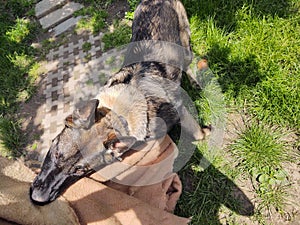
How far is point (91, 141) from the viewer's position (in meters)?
3.16

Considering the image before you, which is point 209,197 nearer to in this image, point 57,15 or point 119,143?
point 119,143

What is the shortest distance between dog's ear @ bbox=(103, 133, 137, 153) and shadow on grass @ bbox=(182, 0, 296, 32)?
2.86 m

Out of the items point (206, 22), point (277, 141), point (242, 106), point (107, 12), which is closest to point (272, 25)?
point (206, 22)

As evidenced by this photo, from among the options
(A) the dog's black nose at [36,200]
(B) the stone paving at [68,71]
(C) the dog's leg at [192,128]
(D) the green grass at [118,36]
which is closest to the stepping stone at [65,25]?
(B) the stone paving at [68,71]

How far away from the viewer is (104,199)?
3.14 metres

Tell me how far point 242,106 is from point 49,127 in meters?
3.18

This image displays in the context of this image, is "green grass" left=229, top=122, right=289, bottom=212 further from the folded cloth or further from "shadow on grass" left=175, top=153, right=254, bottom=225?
the folded cloth

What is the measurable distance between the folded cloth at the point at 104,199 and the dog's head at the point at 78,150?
13 cm

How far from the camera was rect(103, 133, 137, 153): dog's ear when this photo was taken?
320 cm

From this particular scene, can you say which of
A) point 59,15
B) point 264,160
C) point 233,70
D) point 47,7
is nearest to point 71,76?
point 59,15

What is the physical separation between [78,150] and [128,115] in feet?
2.34

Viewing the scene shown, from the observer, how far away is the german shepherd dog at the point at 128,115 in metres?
3.11

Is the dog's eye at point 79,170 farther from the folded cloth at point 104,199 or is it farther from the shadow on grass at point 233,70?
the shadow on grass at point 233,70

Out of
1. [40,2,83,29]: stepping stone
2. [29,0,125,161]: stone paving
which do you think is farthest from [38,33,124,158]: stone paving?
[40,2,83,29]: stepping stone
